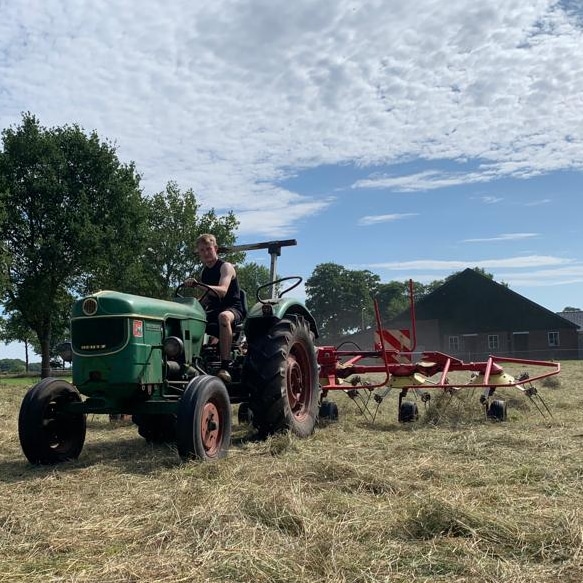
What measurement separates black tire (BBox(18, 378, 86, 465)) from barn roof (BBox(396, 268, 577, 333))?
43820mm

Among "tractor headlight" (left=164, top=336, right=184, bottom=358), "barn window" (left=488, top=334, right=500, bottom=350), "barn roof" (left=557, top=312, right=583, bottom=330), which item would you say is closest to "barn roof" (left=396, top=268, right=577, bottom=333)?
"barn window" (left=488, top=334, right=500, bottom=350)

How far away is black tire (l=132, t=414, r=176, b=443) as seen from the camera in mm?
6469

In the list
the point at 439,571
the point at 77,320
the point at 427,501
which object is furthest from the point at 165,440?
the point at 439,571

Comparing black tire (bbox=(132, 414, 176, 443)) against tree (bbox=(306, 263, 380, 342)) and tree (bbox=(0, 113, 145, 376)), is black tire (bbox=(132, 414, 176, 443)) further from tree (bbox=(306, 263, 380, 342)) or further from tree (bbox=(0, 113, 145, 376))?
tree (bbox=(306, 263, 380, 342))

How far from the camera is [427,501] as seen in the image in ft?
11.5

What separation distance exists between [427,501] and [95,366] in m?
2.97

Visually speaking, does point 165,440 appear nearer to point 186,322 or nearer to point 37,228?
point 186,322

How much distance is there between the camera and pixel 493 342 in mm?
46375

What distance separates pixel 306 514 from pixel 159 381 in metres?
2.45

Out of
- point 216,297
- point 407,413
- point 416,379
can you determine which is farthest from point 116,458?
point 416,379

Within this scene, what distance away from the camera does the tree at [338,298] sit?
8812 centimetres

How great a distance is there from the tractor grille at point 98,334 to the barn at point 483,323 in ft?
135

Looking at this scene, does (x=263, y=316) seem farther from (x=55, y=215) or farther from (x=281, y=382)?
(x=55, y=215)

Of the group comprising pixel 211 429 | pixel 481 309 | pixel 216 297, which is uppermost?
pixel 481 309
